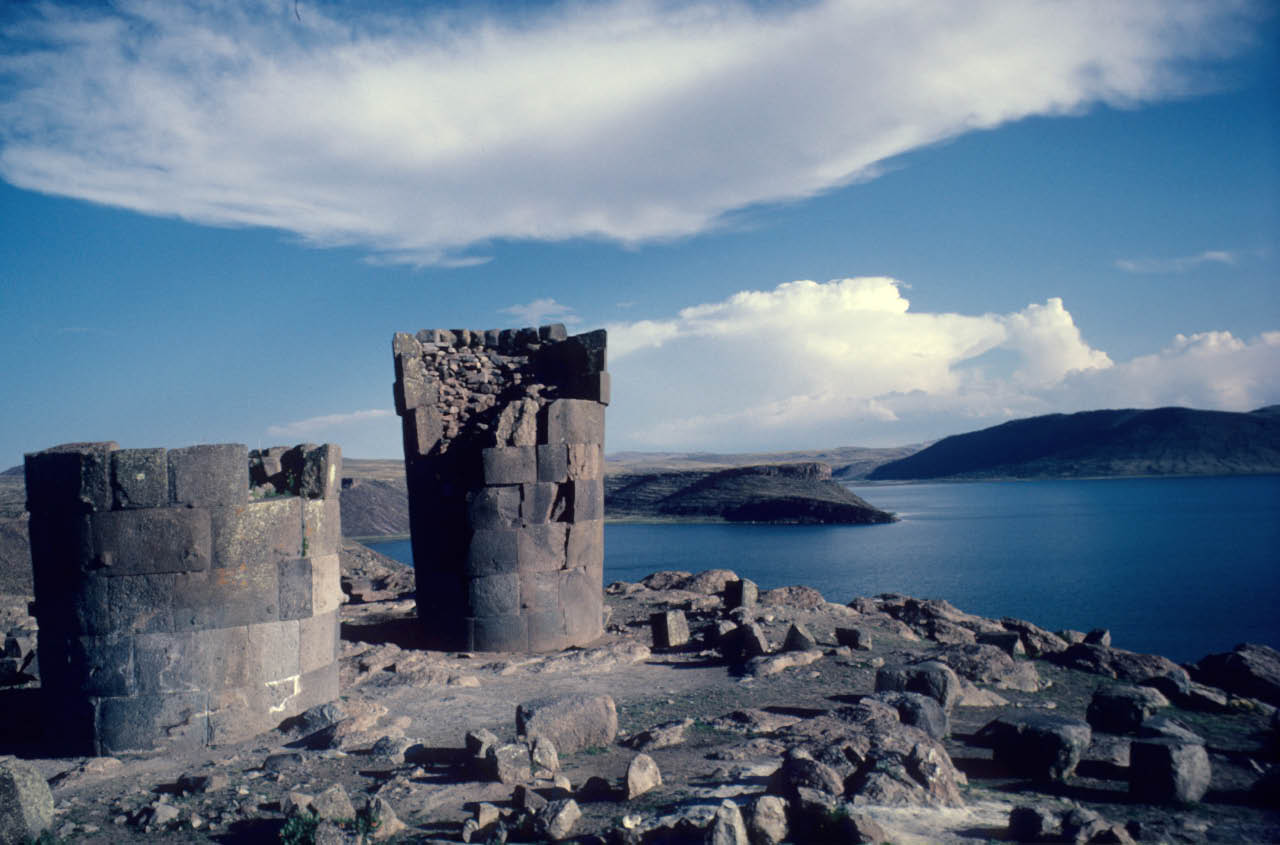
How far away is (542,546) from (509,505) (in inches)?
28.6

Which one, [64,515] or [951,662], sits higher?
[64,515]

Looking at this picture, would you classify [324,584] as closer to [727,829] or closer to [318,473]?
[318,473]

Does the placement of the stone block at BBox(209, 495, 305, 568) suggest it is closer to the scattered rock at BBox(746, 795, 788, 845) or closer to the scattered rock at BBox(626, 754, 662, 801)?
the scattered rock at BBox(626, 754, 662, 801)

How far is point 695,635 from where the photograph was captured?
1177 cm

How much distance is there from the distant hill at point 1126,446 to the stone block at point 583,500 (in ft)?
298

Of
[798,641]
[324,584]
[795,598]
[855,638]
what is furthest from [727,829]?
[795,598]

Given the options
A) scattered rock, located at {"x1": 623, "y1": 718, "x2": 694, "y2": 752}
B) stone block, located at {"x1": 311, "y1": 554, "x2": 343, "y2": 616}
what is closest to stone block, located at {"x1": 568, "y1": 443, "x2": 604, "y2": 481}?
stone block, located at {"x1": 311, "y1": 554, "x2": 343, "y2": 616}

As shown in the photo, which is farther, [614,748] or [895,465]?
[895,465]

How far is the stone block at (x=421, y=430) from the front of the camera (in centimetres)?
1215

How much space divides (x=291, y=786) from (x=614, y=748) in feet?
8.13

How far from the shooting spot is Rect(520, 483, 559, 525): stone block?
11.3 metres

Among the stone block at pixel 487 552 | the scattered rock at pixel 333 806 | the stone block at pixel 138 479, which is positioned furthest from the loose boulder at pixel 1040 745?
the stone block at pixel 138 479

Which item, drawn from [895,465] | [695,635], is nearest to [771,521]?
[695,635]

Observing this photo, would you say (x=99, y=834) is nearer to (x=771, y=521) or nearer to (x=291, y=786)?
(x=291, y=786)
